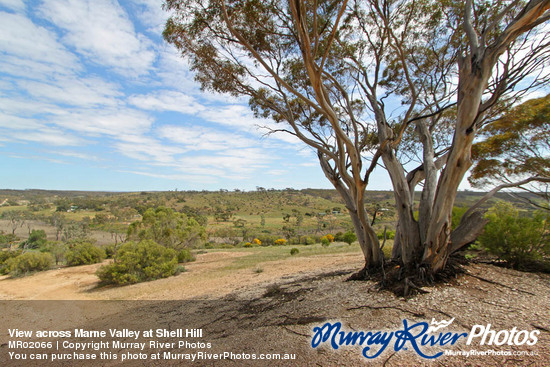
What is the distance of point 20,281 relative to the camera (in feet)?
45.9

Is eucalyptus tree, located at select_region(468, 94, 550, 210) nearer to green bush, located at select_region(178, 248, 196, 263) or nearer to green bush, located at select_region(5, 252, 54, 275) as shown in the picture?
green bush, located at select_region(178, 248, 196, 263)

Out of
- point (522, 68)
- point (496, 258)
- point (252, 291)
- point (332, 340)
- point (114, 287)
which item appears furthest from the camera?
point (114, 287)

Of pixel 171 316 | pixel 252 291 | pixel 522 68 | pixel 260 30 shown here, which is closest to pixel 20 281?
pixel 171 316

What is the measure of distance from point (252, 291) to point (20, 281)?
1409 centimetres

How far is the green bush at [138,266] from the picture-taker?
11.7 metres

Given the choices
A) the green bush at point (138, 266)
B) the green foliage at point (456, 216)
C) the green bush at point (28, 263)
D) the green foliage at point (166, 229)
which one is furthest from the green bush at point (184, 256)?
the green foliage at point (456, 216)

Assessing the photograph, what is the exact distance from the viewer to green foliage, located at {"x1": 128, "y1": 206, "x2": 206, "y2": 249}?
51.0 ft

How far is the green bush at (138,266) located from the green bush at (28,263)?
680cm

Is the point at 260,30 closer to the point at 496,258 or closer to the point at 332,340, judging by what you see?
the point at 332,340

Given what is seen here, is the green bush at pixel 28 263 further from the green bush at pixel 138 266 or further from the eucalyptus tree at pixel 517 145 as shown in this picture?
the eucalyptus tree at pixel 517 145

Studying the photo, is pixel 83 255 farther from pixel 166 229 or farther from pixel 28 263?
pixel 166 229

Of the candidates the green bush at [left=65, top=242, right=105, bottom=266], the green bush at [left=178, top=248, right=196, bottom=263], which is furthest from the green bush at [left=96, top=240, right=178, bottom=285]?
the green bush at [left=65, top=242, right=105, bottom=266]

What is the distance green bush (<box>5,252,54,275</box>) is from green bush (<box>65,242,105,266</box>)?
1259mm

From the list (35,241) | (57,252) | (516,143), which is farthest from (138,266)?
(35,241)
